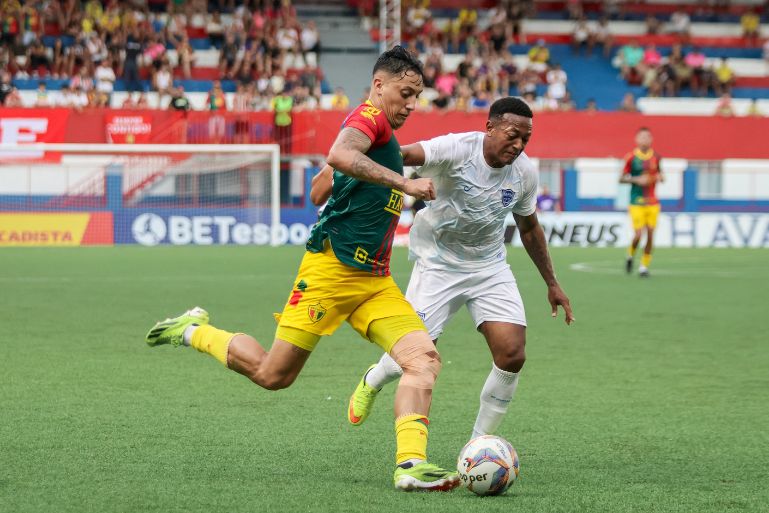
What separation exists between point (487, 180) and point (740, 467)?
1.96 metres

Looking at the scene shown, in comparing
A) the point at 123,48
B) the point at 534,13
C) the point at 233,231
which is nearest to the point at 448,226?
the point at 233,231

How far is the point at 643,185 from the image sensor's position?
811 inches

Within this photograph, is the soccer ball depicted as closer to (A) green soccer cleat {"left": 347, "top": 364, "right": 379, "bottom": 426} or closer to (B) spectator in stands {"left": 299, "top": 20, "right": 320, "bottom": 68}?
(A) green soccer cleat {"left": 347, "top": 364, "right": 379, "bottom": 426}

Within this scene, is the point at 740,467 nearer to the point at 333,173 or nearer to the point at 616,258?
the point at 333,173

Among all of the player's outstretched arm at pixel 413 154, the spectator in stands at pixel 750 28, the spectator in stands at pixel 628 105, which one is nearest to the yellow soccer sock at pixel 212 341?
the player's outstretched arm at pixel 413 154

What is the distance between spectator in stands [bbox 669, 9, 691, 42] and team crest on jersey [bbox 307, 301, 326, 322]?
118 feet

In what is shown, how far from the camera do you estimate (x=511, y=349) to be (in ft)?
21.4

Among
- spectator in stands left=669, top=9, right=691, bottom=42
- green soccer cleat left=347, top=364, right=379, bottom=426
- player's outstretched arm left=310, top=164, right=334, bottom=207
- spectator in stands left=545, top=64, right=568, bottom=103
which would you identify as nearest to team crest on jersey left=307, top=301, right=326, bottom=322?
player's outstretched arm left=310, top=164, right=334, bottom=207

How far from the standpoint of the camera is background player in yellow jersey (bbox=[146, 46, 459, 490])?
5539mm

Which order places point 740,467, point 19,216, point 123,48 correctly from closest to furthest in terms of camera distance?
point 740,467
point 19,216
point 123,48

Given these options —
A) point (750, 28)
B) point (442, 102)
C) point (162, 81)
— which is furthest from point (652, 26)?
point (162, 81)

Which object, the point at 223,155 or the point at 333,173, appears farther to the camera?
the point at 223,155

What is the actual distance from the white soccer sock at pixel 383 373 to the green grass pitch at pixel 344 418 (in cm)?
33

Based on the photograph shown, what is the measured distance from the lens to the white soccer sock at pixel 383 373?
6797 mm
